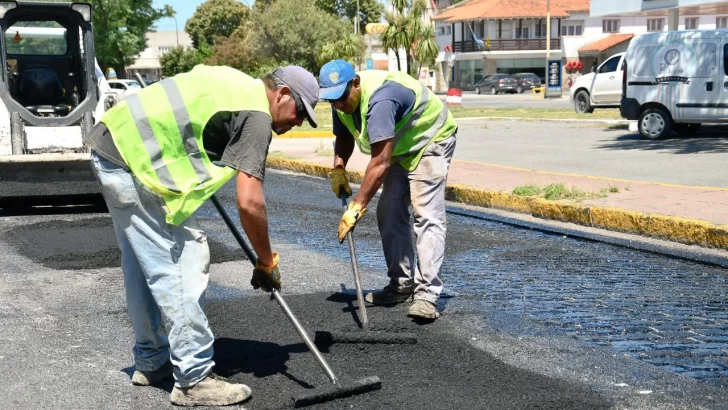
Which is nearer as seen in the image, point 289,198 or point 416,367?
point 416,367

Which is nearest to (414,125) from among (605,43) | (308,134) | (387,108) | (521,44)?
(387,108)

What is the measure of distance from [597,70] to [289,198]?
46.6 ft

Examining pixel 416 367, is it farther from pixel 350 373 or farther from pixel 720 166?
pixel 720 166

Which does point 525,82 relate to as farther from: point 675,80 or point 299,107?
point 299,107

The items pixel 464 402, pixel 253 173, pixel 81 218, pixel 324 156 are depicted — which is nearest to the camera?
pixel 253 173

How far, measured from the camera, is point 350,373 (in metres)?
4.21

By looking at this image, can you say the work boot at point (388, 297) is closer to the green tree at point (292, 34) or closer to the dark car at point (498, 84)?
the dark car at point (498, 84)

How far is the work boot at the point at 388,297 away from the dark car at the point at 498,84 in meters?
49.5

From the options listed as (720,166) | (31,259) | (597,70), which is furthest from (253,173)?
(597,70)

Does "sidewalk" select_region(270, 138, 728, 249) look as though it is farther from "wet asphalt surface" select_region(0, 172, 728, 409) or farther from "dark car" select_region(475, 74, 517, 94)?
"dark car" select_region(475, 74, 517, 94)

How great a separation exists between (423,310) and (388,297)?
55 cm

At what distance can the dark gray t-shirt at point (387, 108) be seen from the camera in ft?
15.9

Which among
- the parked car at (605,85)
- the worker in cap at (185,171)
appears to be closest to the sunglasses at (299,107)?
the worker in cap at (185,171)

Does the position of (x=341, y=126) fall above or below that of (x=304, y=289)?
above
